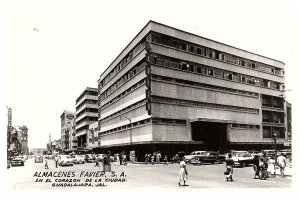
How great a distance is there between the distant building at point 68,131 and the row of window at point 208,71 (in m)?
88.4

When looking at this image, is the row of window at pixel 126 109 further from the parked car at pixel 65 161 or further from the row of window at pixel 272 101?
the row of window at pixel 272 101

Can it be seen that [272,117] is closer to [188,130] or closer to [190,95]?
[190,95]

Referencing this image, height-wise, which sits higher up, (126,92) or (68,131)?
(126,92)

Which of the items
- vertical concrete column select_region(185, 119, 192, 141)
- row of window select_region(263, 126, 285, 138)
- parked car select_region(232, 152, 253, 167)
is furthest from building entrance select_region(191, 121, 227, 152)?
parked car select_region(232, 152, 253, 167)

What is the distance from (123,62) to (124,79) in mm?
3366

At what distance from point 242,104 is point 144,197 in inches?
1927

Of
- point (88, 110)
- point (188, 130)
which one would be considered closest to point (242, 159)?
point (188, 130)

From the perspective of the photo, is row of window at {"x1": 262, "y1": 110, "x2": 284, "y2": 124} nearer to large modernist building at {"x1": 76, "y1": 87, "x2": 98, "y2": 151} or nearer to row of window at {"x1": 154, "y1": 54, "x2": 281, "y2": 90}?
row of window at {"x1": 154, "y1": 54, "x2": 281, "y2": 90}

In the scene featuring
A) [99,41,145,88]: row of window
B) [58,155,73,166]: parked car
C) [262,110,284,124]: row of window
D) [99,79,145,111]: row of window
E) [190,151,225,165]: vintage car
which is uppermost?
[99,41,145,88]: row of window

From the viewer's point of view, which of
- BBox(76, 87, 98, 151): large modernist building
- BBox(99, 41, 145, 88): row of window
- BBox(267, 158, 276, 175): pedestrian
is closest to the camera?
BBox(267, 158, 276, 175): pedestrian

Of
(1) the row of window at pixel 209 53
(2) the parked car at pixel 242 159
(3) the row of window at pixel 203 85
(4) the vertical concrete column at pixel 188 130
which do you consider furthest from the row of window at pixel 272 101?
(2) the parked car at pixel 242 159

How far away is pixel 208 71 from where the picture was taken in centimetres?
5738

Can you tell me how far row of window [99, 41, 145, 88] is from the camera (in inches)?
2121

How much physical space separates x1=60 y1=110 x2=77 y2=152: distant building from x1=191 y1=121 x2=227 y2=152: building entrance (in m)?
88.9
